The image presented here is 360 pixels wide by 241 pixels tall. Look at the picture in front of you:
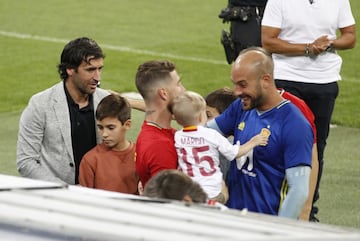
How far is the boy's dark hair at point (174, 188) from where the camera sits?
15.2 ft

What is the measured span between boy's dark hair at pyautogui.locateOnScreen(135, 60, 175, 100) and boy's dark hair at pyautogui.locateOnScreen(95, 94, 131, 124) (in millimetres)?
492

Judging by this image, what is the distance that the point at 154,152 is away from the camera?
6.20 meters

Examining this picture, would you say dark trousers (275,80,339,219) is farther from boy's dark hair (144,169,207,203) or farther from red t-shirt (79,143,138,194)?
boy's dark hair (144,169,207,203)

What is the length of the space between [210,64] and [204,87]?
150 centimetres

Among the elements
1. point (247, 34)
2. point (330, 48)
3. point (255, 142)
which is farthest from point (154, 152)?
point (247, 34)

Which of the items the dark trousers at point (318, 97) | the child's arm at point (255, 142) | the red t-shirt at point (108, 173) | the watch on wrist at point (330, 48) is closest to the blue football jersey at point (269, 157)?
the child's arm at point (255, 142)

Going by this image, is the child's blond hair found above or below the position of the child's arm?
above

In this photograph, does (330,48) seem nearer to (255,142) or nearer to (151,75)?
(151,75)

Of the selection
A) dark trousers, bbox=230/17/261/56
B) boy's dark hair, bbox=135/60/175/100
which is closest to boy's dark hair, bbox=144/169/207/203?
boy's dark hair, bbox=135/60/175/100

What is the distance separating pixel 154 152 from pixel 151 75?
1.45ft

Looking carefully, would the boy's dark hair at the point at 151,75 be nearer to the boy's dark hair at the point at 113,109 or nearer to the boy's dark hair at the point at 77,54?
the boy's dark hair at the point at 113,109

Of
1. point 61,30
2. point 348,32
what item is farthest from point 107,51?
point 348,32

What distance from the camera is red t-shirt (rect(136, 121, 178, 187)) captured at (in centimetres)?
620

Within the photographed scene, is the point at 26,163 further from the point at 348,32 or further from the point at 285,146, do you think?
the point at 348,32
